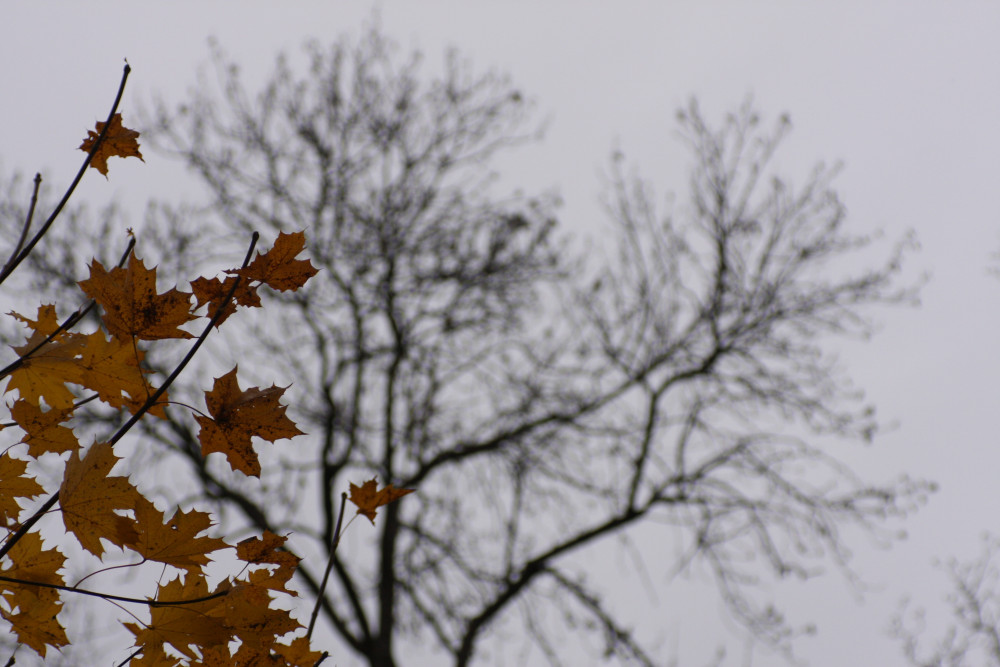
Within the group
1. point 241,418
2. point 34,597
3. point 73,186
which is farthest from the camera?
point 34,597

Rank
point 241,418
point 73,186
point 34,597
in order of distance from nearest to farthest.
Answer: point 73,186
point 241,418
point 34,597

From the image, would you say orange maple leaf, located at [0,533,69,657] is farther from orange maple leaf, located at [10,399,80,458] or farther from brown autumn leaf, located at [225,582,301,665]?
brown autumn leaf, located at [225,582,301,665]

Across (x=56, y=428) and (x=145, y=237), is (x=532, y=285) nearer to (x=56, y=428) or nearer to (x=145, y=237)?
(x=145, y=237)

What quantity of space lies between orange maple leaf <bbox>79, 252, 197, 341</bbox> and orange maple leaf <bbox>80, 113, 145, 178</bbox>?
0.24 metres

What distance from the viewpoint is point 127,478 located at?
1.09 metres

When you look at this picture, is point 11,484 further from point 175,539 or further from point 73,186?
point 73,186

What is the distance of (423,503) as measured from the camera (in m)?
7.39

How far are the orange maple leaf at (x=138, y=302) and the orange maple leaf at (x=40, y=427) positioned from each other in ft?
0.75

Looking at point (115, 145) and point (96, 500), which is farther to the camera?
point (115, 145)

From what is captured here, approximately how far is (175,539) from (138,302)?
0.35 m

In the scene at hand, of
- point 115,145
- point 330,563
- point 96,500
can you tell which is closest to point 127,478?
point 96,500

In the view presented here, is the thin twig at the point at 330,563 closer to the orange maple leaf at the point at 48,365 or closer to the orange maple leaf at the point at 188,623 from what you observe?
the orange maple leaf at the point at 188,623

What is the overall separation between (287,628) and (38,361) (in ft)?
1.89

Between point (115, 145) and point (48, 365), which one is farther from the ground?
point (115, 145)
